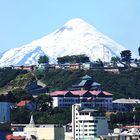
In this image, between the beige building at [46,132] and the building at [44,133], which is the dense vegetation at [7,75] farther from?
the beige building at [46,132]

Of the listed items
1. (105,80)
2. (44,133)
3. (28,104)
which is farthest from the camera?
(105,80)

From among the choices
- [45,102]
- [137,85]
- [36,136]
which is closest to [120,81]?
[137,85]

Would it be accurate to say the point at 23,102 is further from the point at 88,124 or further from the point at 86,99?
the point at 88,124

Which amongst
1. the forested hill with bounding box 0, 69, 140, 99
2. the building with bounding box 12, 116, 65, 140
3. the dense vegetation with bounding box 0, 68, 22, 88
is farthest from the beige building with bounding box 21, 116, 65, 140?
the dense vegetation with bounding box 0, 68, 22, 88

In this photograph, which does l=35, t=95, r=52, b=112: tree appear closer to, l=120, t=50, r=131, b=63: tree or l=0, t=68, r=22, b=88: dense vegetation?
l=0, t=68, r=22, b=88: dense vegetation

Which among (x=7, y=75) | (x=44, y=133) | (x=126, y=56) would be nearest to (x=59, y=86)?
(x=7, y=75)

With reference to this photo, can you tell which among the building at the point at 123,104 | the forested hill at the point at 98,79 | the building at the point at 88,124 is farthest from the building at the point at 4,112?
the forested hill at the point at 98,79

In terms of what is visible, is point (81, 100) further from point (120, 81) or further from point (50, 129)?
point (50, 129)
